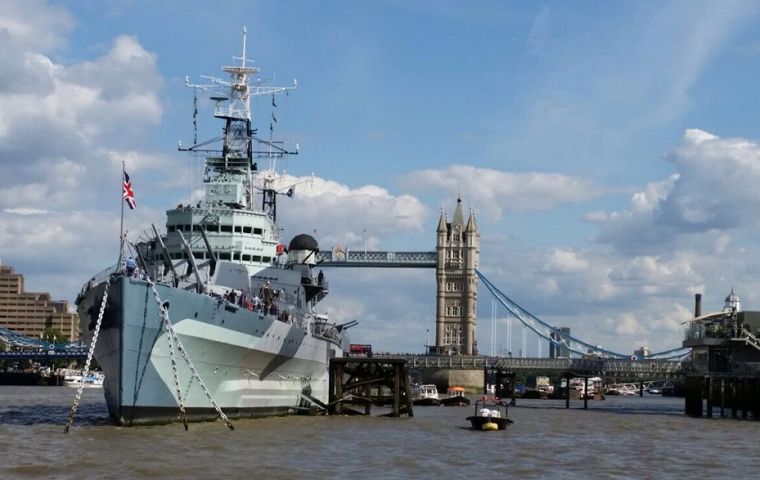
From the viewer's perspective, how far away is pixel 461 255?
640 feet

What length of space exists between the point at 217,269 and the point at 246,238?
6350 millimetres

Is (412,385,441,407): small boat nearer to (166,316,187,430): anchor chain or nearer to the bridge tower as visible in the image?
(166,316,187,430): anchor chain

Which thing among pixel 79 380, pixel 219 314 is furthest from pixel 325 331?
pixel 79 380

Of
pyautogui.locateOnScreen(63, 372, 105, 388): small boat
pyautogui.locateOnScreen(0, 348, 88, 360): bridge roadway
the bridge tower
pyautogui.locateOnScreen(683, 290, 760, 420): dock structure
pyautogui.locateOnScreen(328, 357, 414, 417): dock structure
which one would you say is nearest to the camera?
pyautogui.locateOnScreen(328, 357, 414, 417): dock structure

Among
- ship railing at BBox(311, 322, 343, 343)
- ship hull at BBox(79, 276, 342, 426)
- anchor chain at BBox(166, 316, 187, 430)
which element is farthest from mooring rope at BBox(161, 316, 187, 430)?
ship railing at BBox(311, 322, 343, 343)

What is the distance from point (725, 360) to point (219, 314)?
137 ft

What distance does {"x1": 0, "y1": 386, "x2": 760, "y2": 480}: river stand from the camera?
33.5 metres

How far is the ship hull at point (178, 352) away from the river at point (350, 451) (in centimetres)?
95

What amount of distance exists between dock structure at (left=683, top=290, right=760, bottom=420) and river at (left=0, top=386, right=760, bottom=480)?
1431 cm

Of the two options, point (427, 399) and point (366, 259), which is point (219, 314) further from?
point (366, 259)

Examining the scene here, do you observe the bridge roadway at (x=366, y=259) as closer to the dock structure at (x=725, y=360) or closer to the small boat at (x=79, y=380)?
the small boat at (x=79, y=380)

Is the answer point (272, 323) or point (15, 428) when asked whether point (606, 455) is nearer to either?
point (272, 323)

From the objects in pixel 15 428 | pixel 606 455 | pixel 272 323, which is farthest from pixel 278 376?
pixel 606 455

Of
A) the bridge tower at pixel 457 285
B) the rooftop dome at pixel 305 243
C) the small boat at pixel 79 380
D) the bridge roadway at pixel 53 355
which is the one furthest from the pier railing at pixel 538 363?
the rooftop dome at pixel 305 243
